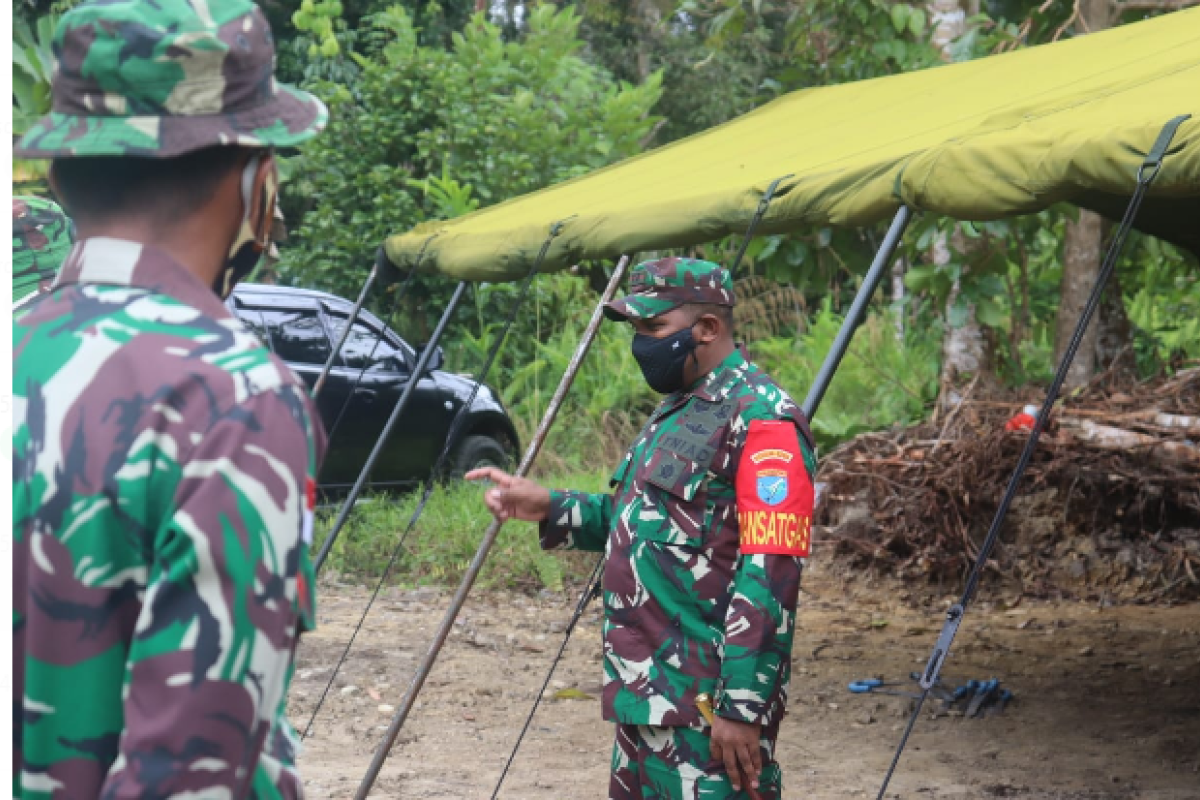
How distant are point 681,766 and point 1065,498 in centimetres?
513

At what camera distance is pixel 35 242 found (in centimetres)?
268

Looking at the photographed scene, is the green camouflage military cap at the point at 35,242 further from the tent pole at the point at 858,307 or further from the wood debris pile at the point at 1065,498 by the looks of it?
the wood debris pile at the point at 1065,498

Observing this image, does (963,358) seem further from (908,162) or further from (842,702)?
(908,162)

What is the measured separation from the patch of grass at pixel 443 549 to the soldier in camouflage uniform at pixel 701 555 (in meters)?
5.02

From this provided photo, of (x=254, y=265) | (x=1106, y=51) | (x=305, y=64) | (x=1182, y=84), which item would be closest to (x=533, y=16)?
(x=305, y=64)

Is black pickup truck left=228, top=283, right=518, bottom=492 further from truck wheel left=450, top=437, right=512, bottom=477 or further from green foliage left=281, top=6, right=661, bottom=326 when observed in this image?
A: green foliage left=281, top=6, right=661, bottom=326

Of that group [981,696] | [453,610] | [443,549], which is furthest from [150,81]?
[443,549]

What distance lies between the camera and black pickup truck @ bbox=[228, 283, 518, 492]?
8523mm

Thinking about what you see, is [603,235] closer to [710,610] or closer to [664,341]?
[664,341]

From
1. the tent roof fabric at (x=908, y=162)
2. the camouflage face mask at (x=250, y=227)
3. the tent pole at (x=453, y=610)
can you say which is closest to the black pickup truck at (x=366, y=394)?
the tent roof fabric at (x=908, y=162)

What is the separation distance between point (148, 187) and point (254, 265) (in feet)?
0.52

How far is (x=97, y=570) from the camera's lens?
1.17 meters

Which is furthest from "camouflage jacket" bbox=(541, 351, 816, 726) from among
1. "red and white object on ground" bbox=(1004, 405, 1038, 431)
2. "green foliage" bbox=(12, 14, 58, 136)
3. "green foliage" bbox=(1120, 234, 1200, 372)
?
"green foliage" bbox=(12, 14, 58, 136)

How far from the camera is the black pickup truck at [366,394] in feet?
28.0
